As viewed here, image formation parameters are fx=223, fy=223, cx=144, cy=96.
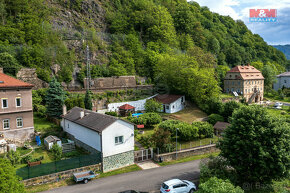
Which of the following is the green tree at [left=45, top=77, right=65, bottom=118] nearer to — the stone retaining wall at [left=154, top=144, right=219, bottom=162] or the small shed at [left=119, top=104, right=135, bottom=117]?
the small shed at [left=119, top=104, right=135, bottom=117]

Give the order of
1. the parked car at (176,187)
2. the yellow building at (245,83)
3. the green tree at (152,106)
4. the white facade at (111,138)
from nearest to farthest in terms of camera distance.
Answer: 1. the parked car at (176,187)
2. the white facade at (111,138)
3. the green tree at (152,106)
4. the yellow building at (245,83)

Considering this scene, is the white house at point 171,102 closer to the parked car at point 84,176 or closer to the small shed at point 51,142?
the small shed at point 51,142

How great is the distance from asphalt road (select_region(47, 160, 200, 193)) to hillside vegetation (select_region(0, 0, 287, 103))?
2573 cm

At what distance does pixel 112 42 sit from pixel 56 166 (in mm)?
47542

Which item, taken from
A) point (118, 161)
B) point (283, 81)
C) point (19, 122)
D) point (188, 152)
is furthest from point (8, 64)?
point (283, 81)

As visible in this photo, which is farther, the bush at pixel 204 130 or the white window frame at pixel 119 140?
the bush at pixel 204 130

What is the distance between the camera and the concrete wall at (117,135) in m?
22.1

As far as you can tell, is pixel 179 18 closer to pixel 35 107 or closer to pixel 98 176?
pixel 35 107

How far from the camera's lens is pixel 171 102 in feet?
145

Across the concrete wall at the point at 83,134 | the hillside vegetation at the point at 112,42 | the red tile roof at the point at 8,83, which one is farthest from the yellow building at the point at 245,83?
the red tile roof at the point at 8,83

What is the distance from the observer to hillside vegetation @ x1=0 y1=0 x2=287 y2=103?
154ft

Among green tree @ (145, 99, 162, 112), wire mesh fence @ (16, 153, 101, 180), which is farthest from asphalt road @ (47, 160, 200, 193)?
green tree @ (145, 99, 162, 112)

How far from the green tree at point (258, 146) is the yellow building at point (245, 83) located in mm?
44939

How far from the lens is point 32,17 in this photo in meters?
52.6
